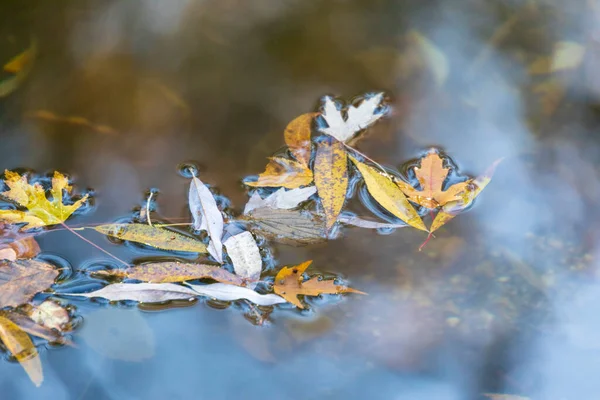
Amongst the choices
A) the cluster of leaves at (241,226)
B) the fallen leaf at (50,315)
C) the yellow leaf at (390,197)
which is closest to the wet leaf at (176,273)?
the cluster of leaves at (241,226)

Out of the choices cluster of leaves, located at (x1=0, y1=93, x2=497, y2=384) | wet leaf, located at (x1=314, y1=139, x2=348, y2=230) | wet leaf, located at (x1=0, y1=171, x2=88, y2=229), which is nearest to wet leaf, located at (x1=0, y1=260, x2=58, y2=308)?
cluster of leaves, located at (x1=0, y1=93, x2=497, y2=384)

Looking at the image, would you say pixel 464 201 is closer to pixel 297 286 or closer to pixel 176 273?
pixel 297 286

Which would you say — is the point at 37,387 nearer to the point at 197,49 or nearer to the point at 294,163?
the point at 294,163

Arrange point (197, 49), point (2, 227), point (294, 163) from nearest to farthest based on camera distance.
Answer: point (2, 227) → point (294, 163) → point (197, 49)

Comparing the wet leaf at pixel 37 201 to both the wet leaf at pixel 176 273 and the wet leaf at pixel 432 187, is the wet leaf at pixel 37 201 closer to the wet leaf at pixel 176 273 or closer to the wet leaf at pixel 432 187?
the wet leaf at pixel 176 273

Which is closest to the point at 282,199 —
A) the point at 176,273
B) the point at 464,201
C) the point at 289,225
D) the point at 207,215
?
the point at 289,225

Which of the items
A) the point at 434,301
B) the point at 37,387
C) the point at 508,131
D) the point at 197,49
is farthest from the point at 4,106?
the point at 508,131
